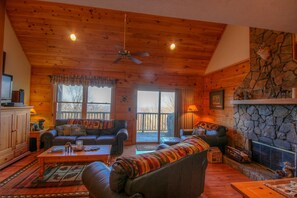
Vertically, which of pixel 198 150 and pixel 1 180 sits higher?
pixel 198 150

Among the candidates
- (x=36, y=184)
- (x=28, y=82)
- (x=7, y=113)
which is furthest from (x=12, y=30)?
(x=36, y=184)

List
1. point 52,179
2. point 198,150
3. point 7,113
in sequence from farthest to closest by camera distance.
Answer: point 7,113 → point 52,179 → point 198,150

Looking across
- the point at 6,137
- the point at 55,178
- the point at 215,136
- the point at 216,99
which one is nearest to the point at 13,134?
the point at 6,137

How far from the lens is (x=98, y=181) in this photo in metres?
1.74

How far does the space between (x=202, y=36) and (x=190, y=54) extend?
0.68 metres

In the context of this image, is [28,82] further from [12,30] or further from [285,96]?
[285,96]

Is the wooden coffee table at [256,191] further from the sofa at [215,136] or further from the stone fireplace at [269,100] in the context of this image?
the sofa at [215,136]

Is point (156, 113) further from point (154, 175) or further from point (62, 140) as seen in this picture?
point (154, 175)

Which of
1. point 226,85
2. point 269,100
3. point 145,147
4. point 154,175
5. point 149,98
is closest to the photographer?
point 154,175

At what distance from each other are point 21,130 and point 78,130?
4.31ft

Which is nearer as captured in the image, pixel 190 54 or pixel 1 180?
pixel 1 180

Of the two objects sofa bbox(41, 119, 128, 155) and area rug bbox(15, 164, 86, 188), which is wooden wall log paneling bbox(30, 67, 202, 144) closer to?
sofa bbox(41, 119, 128, 155)

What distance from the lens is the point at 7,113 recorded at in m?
3.61

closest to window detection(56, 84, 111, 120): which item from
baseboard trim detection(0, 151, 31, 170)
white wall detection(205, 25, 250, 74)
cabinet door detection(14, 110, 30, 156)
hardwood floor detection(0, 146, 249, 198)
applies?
cabinet door detection(14, 110, 30, 156)
